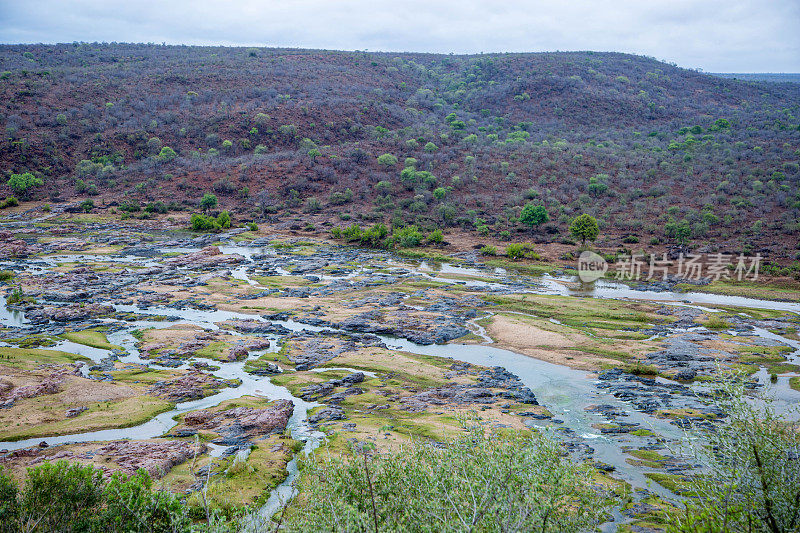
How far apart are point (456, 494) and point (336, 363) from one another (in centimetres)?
2803

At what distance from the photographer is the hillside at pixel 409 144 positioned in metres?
97.3

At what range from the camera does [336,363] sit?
42.6 metres

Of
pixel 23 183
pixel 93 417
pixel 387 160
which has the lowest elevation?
pixel 93 417

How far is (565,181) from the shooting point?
109188 mm

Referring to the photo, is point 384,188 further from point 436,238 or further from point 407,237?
point 436,238

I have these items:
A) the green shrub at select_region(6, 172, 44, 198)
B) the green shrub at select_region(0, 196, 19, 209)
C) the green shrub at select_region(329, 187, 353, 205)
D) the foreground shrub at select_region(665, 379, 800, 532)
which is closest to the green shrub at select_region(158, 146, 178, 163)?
the green shrub at select_region(6, 172, 44, 198)

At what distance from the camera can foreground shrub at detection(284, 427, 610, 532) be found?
1431cm

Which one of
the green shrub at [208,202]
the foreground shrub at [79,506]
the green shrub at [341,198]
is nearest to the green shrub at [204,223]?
the green shrub at [208,202]

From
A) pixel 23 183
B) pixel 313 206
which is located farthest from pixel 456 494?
pixel 23 183

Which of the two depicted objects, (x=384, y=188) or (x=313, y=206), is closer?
(x=313, y=206)

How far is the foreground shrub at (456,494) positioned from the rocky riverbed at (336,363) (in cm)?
276

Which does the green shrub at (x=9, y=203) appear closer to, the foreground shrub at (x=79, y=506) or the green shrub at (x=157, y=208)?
the green shrub at (x=157, y=208)

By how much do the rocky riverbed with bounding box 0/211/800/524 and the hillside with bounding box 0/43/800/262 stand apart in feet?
106

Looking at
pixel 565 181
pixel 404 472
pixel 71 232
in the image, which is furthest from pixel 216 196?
pixel 404 472
